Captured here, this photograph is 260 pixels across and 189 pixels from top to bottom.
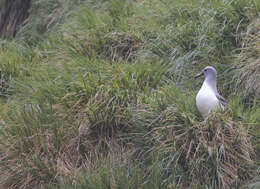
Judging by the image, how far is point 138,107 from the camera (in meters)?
4.42

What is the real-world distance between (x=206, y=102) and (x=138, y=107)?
2.89ft

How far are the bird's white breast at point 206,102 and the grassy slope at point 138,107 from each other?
0.11 meters

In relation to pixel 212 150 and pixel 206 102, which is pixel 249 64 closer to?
pixel 206 102

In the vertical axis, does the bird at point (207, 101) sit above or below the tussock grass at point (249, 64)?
below

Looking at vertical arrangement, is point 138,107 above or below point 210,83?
below

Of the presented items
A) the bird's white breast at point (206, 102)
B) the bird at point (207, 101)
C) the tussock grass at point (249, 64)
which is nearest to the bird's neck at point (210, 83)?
the bird at point (207, 101)

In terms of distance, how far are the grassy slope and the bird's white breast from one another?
114 millimetres

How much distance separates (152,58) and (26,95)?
6.05 feet

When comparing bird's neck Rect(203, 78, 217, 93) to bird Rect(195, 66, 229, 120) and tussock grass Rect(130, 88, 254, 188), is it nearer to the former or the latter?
bird Rect(195, 66, 229, 120)

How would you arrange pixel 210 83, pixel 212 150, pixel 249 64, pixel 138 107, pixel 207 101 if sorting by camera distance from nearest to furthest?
pixel 212 150
pixel 207 101
pixel 210 83
pixel 138 107
pixel 249 64

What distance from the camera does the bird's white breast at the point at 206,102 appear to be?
3857mm

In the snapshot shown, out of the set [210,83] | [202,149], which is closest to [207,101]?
[210,83]

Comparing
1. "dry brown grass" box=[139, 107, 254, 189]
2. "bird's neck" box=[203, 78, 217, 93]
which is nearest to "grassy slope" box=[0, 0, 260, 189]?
"dry brown grass" box=[139, 107, 254, 189]

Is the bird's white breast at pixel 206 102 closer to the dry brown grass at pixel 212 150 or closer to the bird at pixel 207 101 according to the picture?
the bird at pixel 207 101
